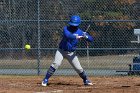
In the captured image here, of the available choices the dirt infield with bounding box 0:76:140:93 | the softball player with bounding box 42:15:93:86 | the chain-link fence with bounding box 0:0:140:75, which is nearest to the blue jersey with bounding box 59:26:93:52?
the softball player with bounding box 42:15:93:86

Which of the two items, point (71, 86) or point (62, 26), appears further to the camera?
point (62, 26)

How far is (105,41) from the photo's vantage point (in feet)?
61.6

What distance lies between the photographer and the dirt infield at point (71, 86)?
1236 centimetres

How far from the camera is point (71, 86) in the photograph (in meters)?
13.8

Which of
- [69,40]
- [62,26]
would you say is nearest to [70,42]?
[69,40]

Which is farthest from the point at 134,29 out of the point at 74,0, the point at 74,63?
the point at 74,63

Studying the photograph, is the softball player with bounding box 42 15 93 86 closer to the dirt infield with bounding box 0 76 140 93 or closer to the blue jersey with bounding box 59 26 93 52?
the blue jersey with bounding box 59 26 93 52

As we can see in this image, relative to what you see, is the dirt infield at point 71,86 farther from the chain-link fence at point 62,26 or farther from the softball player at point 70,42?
the chain-link fence at point 62,26

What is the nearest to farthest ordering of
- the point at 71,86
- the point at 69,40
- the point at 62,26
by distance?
the point at 69,40 → the point at 71,86 → the point at 62,26

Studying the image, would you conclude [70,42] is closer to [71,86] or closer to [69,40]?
[69,40]

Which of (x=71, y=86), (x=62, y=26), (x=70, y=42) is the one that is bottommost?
(x=71, y=86)

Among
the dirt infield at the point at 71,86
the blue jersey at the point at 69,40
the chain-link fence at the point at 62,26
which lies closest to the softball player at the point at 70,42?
the blue jersey at the point at 69,40

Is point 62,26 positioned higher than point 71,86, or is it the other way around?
point 62,26

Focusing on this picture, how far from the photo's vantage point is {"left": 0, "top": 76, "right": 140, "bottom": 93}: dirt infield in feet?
40.5
